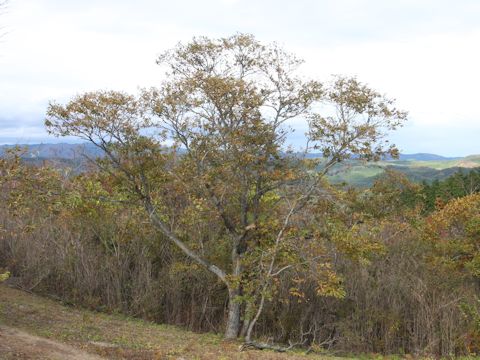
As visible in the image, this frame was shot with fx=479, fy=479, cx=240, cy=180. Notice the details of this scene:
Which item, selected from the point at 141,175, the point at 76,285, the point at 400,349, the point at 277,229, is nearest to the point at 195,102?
the point at 141,175

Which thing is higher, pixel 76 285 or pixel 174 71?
pixel 174 71

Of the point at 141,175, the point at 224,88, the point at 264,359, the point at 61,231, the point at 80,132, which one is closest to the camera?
the point at 264,359

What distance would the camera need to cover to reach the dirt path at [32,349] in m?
7.99

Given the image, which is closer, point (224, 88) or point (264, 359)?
point (264, 359)

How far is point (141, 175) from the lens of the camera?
42.7ft

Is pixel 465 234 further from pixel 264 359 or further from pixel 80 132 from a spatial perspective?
pixel 80 132

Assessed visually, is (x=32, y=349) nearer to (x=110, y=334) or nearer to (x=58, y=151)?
(x=110, y=334)

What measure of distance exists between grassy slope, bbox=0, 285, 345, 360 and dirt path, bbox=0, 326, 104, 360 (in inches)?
14.7

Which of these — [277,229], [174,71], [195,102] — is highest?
[174,71]

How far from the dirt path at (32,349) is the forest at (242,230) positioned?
2.15 m

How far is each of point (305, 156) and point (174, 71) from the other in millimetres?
4046

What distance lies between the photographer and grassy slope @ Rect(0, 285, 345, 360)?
31.3ft

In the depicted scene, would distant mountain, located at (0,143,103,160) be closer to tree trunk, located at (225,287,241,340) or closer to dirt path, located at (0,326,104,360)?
dirt path, located at (0,326,104,360)

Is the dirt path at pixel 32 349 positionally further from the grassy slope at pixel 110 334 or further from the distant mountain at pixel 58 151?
the distant mountain at pixel 58 151
